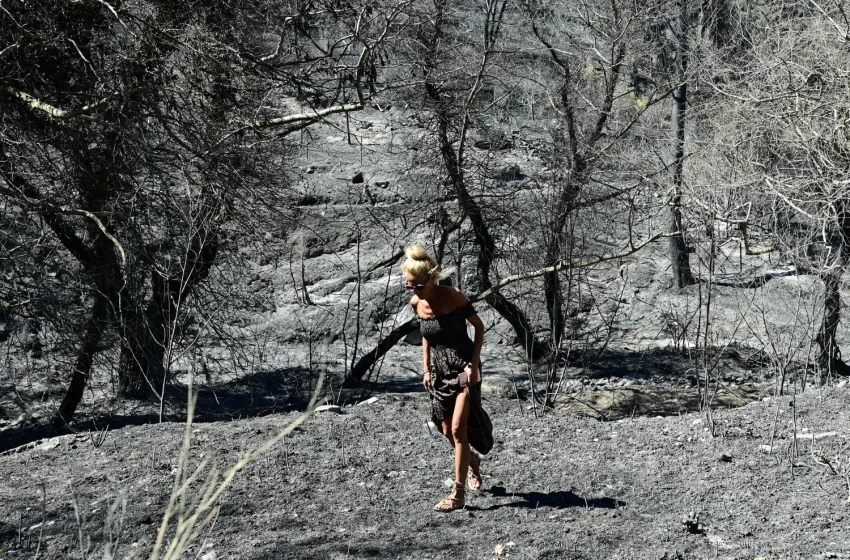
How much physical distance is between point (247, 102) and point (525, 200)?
196 inches

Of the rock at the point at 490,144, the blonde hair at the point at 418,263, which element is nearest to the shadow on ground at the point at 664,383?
the blonde hair at the point at 418,263

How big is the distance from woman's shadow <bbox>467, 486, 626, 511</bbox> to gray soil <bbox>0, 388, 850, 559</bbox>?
0.02 metres

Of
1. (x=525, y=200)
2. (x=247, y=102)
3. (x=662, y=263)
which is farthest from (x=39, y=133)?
(x=662, y=263)

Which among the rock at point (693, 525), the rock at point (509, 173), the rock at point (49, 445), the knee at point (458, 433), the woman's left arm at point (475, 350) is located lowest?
the rock at point (693, 525)

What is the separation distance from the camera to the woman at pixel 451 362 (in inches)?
193

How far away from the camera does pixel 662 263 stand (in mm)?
20938

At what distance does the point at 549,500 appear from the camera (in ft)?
16.8

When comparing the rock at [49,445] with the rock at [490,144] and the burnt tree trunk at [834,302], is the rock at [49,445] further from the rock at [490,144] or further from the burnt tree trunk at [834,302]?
the rock at [490,144]

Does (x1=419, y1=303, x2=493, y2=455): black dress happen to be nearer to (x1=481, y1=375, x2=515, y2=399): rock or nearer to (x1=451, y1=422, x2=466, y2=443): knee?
(x1=451, y1=422, x2=466, y2=443): knee

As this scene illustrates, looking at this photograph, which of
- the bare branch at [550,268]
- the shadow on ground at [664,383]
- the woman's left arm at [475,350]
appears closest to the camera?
the woman's left arm at [475,350]

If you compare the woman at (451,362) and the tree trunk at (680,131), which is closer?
the woman at (451,362)

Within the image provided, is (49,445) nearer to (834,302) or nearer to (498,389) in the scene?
(498,389)

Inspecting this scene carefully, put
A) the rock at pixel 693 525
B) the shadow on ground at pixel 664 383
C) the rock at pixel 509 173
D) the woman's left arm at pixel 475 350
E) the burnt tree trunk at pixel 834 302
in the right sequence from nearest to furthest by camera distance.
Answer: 1. the rock at pixel 693 525
2. the woman's left arm at pixel 475 350
3. the shadow on ground at pixel 664 383
4. the burnt tree trunk at pixel 834 302
5. the rock at pixel 509 173

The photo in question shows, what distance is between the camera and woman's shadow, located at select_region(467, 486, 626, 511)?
5.03 meters
